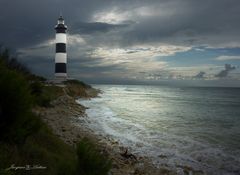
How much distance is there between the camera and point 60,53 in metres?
49.0

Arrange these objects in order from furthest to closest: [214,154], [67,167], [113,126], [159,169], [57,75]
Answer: [57,75]
[113,126]
[214,154]
[159,169]
[67,167]

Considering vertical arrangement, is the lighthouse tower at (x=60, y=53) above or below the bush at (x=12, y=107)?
above

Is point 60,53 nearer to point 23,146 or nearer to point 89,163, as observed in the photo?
point 23,146

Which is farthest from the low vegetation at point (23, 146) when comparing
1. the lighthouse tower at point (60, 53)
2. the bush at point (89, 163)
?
the lighthouse tower at point (60, 53)

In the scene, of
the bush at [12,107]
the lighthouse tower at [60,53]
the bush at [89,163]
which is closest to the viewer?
the bush at [89,163]

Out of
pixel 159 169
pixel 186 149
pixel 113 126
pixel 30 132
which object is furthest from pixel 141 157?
pixel 113 126

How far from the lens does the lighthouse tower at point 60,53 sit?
49062mm

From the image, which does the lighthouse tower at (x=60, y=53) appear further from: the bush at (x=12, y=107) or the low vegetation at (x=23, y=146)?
the bush at (x=12, y=107)

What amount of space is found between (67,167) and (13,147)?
5.80 ft

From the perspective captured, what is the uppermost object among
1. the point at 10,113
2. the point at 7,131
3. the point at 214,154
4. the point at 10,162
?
the point at 10,113

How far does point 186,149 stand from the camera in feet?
49.5

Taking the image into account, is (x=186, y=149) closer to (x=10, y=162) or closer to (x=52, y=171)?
(x=52, y=171)

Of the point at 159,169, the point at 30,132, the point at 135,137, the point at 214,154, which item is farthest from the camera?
the point at 135,137

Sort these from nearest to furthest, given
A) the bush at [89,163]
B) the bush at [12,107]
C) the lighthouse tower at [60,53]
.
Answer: the bush at [89,163] < the bush at [12,107] < the lighthouse tower at [60,53]
